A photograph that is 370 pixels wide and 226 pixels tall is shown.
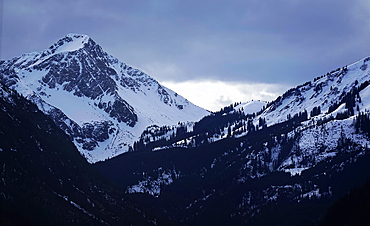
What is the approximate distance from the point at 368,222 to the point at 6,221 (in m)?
134

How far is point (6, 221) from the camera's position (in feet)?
643

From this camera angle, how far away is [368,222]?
200 metres
